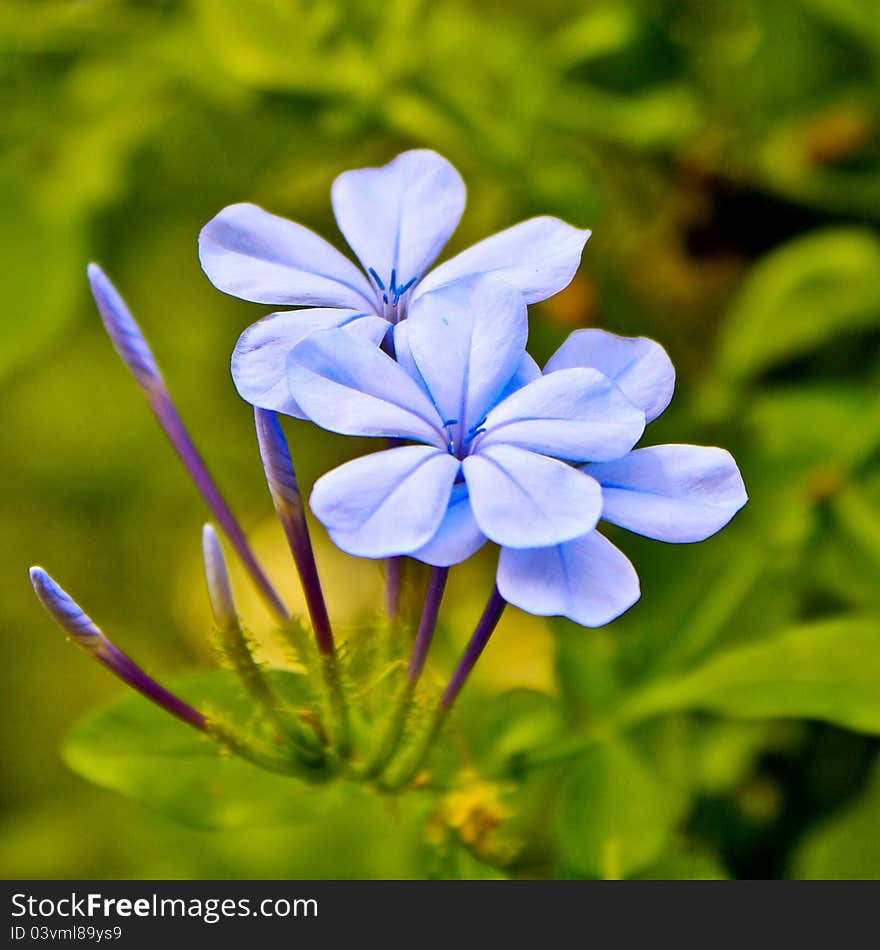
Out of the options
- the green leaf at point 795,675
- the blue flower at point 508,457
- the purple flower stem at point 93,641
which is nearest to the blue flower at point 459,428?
the blue flower at point 508,457

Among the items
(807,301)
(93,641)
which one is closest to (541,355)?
(807,301)

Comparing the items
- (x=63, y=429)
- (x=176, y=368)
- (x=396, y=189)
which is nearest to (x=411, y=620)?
(x=396, y=189)

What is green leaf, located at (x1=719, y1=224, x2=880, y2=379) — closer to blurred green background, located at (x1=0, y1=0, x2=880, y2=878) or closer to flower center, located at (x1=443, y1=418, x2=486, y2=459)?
blurred green background, located at (x1=0, y1=0, x2=880, y2=878)

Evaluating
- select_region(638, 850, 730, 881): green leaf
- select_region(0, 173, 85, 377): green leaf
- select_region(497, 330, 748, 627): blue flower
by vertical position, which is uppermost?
select_region(0, 173, 85, 377): green leaf

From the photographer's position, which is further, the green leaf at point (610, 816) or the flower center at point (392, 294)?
the green leaf at point (610, 816)

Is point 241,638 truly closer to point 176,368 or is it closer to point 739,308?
point 739,308

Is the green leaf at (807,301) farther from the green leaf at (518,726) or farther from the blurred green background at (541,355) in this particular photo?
the green leaf at (518,726)

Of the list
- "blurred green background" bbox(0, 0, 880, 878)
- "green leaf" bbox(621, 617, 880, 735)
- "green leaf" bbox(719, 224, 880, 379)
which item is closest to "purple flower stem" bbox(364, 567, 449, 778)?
"blurred green background" bbox(0, 0, 880, 878)
